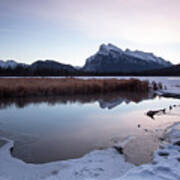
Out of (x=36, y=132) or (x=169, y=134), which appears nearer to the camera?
(x=169, y=134)

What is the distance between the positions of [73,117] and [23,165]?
144 inches

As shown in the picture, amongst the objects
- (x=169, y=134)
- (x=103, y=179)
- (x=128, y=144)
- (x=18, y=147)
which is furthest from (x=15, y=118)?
(x=169, y=134)

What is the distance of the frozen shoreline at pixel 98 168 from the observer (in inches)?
88.8

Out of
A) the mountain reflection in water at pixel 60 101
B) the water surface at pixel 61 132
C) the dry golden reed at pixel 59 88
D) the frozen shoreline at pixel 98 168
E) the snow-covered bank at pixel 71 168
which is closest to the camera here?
the frozen shoreline at pixel 98 168

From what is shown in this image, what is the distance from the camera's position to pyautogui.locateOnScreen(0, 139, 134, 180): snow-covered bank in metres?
2.48

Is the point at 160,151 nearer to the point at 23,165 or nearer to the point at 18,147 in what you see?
the point at 23,165

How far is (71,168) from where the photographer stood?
106 inches

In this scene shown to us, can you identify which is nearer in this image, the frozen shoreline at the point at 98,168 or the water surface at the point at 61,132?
the frozen shoreline at the point at 98,168

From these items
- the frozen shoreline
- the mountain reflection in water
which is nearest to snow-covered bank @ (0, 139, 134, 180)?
the frozen shoreline

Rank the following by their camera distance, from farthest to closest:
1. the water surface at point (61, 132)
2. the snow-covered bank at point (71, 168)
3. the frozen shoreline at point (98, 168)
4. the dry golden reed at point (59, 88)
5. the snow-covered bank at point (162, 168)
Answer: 1. the dry golden reed at point (59, 88)
2. the water surface at point (61, 132)
3. the snow-covered bank at point (71, 168)
4. the frozen shoreline at point (98, 168)
5. the snow-covered bank at point (162, 168)

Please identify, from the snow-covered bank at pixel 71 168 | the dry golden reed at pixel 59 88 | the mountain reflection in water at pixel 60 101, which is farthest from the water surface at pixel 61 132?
the dry golden reed at pixel 59 88

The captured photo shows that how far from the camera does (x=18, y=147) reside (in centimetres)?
361

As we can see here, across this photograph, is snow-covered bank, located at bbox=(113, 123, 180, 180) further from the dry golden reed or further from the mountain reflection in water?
the dry golden reed

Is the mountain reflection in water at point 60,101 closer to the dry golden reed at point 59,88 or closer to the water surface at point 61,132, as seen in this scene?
the dry golden reed at point 59,88
